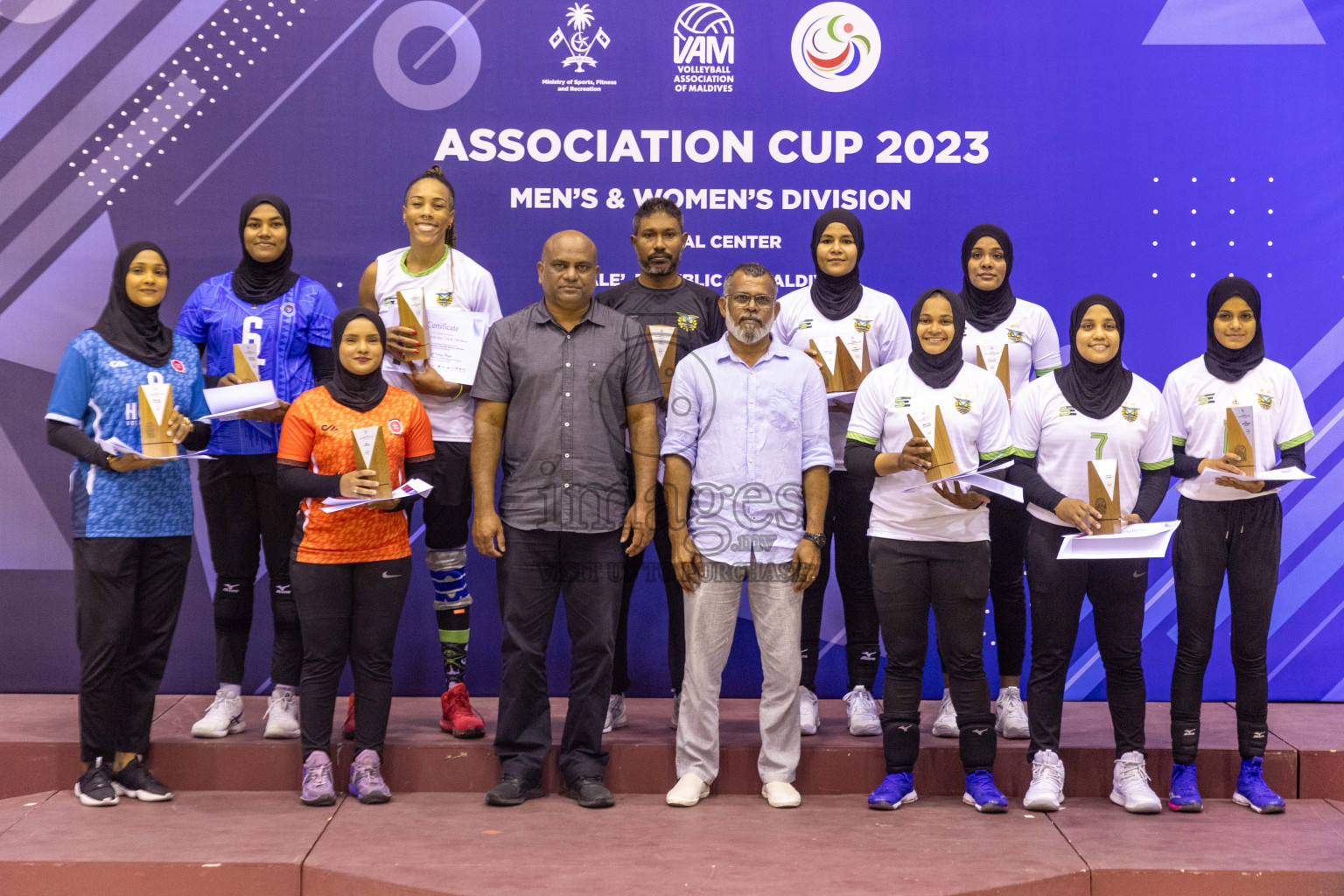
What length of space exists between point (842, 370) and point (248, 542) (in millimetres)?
2185

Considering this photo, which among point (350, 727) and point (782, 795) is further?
point (350, 727)

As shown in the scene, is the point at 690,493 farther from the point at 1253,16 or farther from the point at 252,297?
the point at 1253,16

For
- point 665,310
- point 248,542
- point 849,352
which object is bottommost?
point 248,542

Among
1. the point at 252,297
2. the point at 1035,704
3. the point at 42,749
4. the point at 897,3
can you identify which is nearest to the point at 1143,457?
the point at 1035,704

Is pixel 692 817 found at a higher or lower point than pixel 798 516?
lower

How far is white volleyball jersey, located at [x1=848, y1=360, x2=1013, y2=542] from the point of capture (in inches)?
143

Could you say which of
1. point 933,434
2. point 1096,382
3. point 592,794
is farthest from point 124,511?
point 1096,382

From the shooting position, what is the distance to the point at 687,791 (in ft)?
12.5

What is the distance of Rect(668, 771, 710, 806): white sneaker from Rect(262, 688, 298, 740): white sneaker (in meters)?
1.36

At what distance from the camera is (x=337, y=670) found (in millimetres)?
3707

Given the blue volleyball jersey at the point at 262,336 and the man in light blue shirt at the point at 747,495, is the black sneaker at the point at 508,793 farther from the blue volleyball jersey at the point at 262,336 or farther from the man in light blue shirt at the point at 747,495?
the blue volleyball jersey at the point at 262,336

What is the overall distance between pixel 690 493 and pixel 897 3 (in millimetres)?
2457

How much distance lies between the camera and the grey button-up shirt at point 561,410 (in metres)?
3.73

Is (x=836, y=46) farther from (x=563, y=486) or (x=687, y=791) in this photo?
(x=687, y=791)
